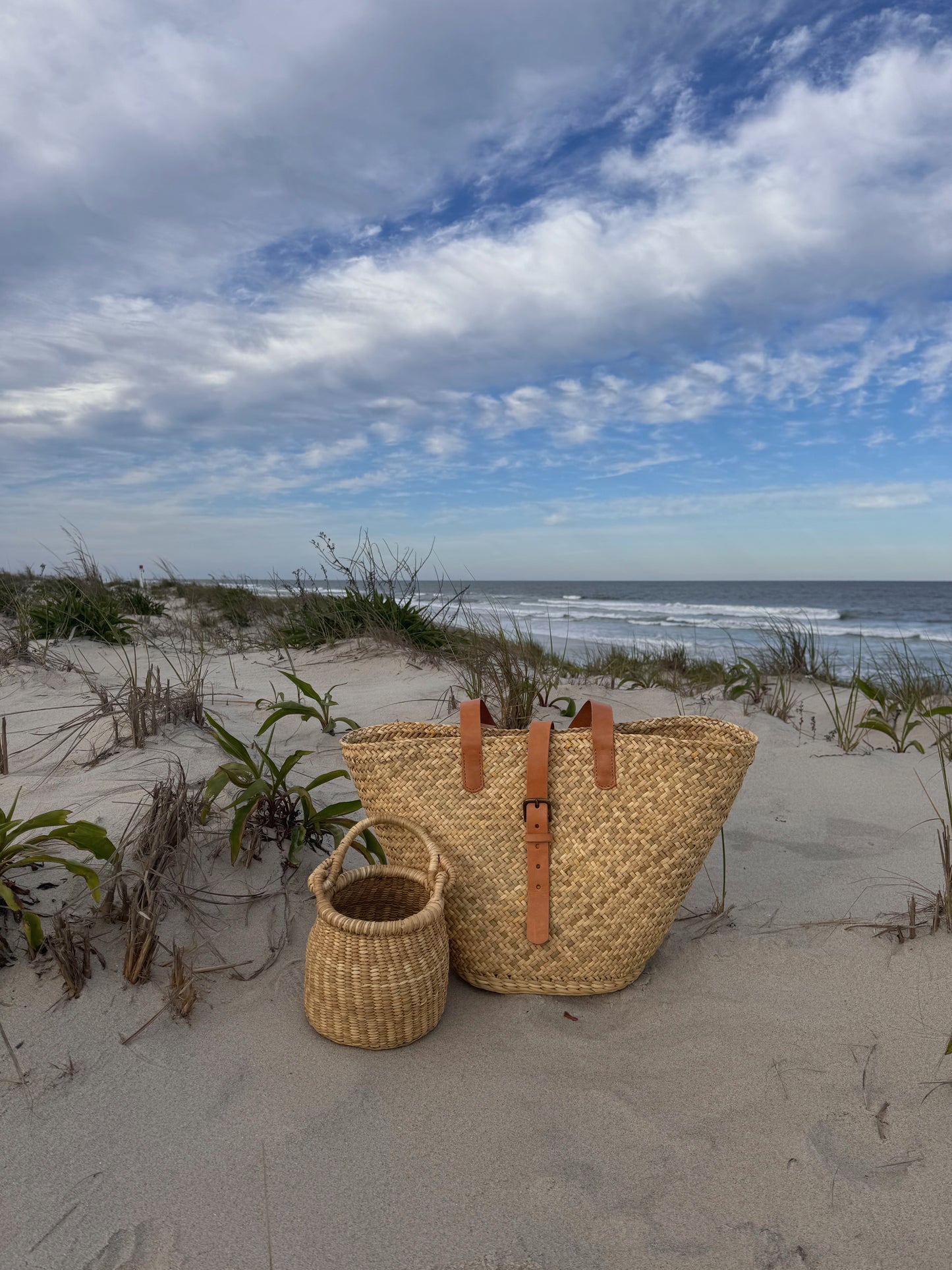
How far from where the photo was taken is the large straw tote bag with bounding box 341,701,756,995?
2014 mm

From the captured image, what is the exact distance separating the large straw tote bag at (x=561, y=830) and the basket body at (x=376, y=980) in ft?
0.72

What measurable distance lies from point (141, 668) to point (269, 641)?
6.17 ft

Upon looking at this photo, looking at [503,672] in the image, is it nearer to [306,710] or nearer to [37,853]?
[306,710]

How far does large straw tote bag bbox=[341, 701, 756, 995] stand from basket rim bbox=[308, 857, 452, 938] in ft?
0.28

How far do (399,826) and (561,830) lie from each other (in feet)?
1.57

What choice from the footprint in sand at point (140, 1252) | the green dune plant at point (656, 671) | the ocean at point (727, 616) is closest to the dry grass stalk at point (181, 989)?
the footprint in sand at point (140, 1252)

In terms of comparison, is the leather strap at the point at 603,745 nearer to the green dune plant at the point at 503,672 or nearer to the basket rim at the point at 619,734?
the basket rim at the point at 619,734

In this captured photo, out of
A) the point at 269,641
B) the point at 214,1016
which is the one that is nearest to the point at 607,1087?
the point at 214,1016

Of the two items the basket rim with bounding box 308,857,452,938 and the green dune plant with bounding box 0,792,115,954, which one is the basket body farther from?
the green dune plant with bounding box 0,792,115,954

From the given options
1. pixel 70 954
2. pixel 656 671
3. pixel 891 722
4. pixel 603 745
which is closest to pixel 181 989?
pixel 70 954

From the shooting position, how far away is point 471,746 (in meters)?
2.06

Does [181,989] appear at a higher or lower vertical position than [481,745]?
lower

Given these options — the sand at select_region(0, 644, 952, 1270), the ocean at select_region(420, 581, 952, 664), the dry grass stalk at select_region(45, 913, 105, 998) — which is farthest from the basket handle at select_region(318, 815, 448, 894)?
the ocean at select_region(420, 581, 952, 664)

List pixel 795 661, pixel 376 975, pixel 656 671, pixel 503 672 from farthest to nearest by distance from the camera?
pixel 656 671
pixel 795 661
pixel 503 672
pixel 376 975
